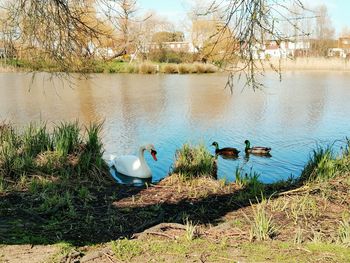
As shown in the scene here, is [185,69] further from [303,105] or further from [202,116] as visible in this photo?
[202,116]

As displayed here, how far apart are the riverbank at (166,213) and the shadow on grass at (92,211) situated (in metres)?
0.01

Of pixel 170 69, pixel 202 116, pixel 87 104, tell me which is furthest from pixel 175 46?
pixel 202 116

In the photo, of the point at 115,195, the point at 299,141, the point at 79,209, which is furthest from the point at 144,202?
the point at 299,141

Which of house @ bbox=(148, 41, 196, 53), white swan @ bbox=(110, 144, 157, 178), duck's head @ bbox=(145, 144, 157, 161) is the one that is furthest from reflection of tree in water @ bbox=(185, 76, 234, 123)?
house @ bbox=(148, 41, 196, 53)

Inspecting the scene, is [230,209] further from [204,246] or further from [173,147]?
[173,147]

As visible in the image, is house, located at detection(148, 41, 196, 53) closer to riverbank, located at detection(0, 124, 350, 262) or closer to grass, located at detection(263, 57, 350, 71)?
grass, located at detection(263, 57, 350, 71)

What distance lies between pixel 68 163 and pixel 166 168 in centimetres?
234

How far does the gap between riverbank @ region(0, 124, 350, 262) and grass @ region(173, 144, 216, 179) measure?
2cm

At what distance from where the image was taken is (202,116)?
14445 millimetres

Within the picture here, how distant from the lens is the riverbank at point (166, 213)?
303 centimetres

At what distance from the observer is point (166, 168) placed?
856cm

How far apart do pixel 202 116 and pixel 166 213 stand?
9.46 m

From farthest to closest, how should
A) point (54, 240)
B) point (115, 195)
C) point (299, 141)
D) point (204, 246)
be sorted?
point (299, 141)
point (115, 195)
point (54, 240)
point (204, 246)

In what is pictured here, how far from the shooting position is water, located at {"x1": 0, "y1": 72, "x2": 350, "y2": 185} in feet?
31.7
